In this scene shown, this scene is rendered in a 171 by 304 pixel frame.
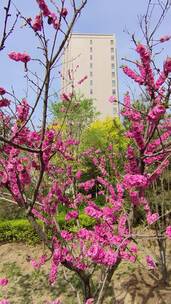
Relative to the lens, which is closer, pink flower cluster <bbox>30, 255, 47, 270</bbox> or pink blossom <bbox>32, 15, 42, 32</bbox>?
pink blossom <bbox>32, 15, 42, 32</bbox>

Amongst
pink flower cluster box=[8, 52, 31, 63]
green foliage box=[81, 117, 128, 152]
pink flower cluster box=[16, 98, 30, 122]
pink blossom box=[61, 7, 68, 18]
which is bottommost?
pink flower cluster box=[16, 98, 30, 122]

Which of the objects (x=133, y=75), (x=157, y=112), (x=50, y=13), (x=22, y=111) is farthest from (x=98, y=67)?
(x=157, y=112)

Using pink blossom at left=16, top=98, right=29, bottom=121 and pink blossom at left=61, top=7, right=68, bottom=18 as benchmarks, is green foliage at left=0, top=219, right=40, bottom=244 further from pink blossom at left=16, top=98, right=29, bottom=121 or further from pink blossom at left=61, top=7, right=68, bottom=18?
pink blossom at left=61, top=7, right=68, bottom=18

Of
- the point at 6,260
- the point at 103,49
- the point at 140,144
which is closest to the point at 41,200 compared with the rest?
the point at 140,144

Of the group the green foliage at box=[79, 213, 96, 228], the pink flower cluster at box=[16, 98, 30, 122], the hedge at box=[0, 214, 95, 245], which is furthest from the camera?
the green foliage at box=[79, 213, 96, 228]

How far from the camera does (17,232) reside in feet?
30.6

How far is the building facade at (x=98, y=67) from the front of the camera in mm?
57469

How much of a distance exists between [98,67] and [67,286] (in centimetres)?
5713

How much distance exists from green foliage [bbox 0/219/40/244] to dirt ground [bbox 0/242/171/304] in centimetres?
87

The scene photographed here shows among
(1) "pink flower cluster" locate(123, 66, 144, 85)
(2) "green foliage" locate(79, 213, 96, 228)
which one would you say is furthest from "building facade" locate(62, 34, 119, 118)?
(1) "pink flower cluster" locate(123, 66, 144, 85)

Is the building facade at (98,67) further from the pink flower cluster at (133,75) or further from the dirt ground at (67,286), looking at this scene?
the pink flower cluster at (133,75)

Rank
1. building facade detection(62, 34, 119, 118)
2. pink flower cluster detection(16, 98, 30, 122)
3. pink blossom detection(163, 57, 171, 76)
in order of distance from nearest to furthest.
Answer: pink blossom detection(163, 57, 171, 76)
pink flower cluster detection(16, 98, 30, 122)
building facade detection(62, 34, 119, 118)

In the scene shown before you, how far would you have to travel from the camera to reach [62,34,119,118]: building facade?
57.5 meters

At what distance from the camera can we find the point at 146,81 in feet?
11.4
